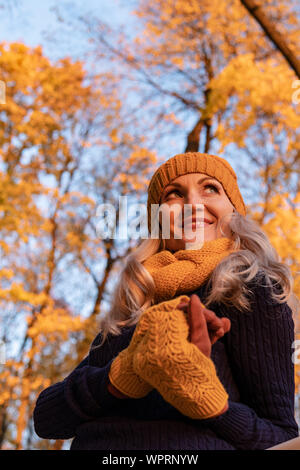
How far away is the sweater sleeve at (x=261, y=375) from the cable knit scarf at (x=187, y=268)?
0.17m

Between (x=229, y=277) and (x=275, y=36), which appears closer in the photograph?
(x=229, y=277)

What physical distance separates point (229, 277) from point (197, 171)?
0.66 meters

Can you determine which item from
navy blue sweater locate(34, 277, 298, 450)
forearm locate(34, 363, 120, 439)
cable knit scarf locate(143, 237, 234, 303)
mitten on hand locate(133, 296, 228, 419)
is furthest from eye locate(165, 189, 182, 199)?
mitten on hand locate(133, 296, 228, 419)

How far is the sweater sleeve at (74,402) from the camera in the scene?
1.40 metres

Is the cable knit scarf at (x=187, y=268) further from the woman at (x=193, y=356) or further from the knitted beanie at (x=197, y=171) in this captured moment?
the knitted beanie at (x=197, y=171)

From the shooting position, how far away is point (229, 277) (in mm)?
1536

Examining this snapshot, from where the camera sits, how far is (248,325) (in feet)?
4.82

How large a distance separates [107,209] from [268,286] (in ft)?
23.7

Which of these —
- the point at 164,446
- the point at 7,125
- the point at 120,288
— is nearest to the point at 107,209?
the point at 7,125

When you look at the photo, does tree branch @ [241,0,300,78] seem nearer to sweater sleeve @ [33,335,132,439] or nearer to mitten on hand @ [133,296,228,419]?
sweater sleeve @ [33,335,132,439]

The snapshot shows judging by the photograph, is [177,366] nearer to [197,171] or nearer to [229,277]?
[229,277]

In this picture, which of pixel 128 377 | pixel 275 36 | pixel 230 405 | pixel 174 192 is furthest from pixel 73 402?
pixel 275 36

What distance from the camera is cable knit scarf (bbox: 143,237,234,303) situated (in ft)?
5.39

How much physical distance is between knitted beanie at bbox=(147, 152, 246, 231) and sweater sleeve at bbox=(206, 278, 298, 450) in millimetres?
660
